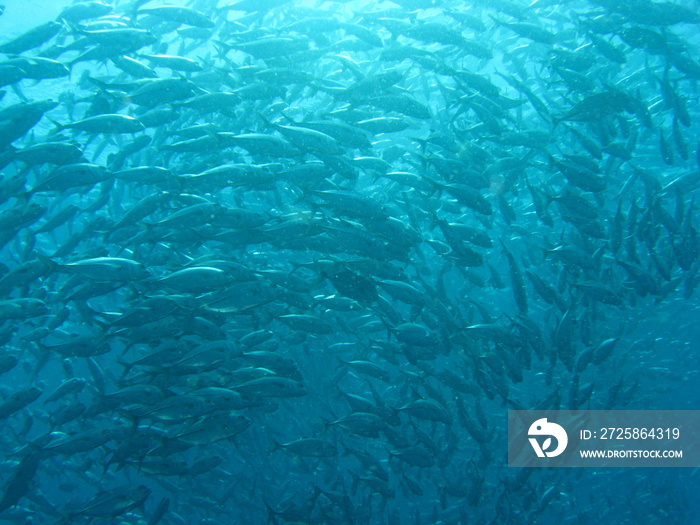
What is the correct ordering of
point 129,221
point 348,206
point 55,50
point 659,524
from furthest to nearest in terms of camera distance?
point 659,524 → point 55,50 → point 129,221 → point 348,206

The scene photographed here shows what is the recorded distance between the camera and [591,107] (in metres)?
6.02

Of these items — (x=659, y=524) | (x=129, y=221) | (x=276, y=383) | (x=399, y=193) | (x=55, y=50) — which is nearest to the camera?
(x=276, y=383)

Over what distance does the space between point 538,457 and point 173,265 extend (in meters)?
7.43

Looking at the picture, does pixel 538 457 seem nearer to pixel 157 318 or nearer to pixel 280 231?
pixel 280 231

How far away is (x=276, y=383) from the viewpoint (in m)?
5.45

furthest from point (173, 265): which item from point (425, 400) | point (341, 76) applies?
point (341, 76)

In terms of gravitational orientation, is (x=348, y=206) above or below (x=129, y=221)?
below

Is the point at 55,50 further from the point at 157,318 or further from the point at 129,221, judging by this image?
the point at 157,318

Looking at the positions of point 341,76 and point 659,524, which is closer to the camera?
point 341,76

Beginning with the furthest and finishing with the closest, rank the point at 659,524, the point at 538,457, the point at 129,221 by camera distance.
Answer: the point at 659,524, the point at 538,457, the point at 129,221

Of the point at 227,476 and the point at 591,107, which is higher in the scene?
the point at 591,107

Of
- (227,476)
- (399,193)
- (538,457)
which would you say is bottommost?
(227,476)

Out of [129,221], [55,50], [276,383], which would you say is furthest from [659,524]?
[55,50]

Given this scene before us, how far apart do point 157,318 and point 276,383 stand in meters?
1.83
